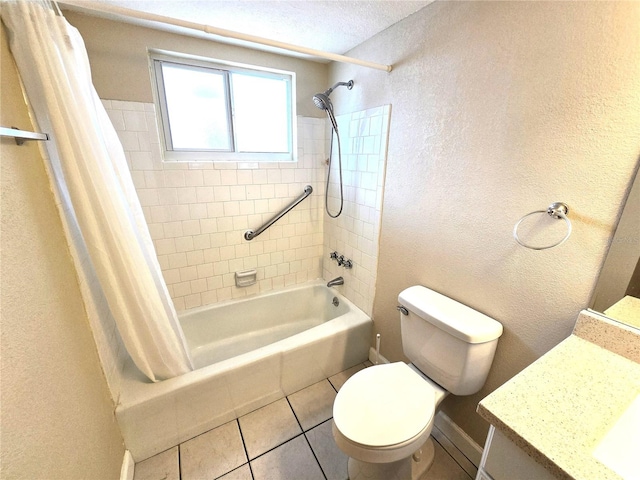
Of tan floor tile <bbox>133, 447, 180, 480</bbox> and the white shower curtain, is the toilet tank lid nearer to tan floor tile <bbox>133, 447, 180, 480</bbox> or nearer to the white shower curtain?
the white shower curtain

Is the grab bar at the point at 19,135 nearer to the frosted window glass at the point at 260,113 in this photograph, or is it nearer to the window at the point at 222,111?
the window at the point at 222,111

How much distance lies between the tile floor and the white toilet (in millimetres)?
110

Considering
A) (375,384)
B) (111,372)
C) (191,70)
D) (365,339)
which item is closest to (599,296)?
(375,384)

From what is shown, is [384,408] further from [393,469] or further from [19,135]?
[19,135]

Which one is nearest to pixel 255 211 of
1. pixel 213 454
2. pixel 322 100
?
pixel 322 100

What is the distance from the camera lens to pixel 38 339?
75 cm

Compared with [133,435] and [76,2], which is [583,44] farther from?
[133,435]

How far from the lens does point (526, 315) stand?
1.04m

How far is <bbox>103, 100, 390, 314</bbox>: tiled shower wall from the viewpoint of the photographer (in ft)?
5.40

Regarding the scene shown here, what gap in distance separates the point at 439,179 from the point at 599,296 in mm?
710

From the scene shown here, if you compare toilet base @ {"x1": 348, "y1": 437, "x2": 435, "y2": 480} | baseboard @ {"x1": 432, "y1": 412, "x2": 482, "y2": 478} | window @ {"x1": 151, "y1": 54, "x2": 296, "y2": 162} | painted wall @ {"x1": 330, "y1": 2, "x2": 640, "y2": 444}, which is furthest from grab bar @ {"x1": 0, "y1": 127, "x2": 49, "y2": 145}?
baseboard @ {"x1": 432, "y1": 412, "x2": 482, "y2": 478}

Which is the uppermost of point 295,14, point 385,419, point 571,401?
point 295,14

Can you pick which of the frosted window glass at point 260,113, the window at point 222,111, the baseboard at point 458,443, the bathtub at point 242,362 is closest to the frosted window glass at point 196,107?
the window at point 222,111

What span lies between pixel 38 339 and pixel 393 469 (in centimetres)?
146
